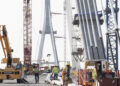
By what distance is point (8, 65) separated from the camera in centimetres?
3831

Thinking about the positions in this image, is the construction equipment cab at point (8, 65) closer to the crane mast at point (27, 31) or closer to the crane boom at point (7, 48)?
the crane boom at point (7, 48)

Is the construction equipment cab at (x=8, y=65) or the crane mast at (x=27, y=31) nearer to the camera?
the construction equipment cab at (x=8, y=65)

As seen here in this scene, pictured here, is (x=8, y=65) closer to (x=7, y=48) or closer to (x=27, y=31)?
(x=7, y=48)

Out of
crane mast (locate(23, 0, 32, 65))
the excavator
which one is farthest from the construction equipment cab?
crane mast (locate(23, 0, 32, 65))

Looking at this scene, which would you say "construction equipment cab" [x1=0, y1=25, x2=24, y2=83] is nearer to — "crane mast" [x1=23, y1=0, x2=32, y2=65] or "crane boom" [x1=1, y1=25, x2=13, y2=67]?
"crane boom" [x1=1, y1=25, x2=13, y2=67]

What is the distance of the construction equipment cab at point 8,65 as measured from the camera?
37.4 m

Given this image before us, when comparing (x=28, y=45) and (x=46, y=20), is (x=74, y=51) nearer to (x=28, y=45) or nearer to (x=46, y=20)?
(x=46, y=20)

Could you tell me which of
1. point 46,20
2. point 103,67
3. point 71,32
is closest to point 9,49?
point 103,67

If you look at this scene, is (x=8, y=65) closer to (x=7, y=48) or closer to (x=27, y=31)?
(x=7, y=48)

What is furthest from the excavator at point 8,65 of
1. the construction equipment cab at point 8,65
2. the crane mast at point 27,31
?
the crane mast at point 27,31

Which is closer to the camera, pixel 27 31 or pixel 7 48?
pixel 7 48

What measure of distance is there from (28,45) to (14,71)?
82011 millimetres

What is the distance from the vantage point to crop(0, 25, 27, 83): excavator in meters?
37.4

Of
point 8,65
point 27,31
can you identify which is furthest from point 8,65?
point 27,31
